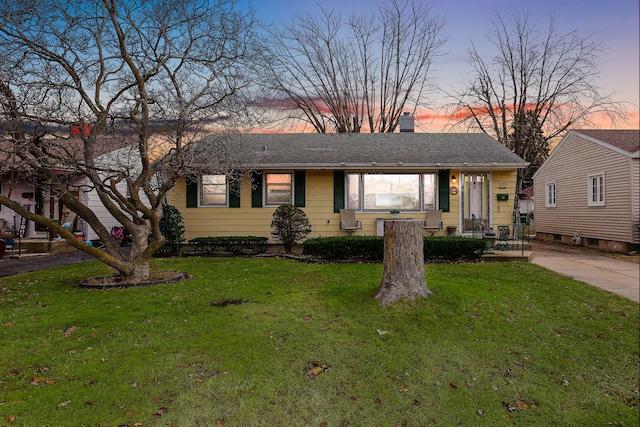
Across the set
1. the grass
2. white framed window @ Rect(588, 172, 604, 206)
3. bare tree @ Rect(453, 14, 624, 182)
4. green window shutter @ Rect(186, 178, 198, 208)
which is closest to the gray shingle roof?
green window shutter @ Rect(186, 178, 198, 208)

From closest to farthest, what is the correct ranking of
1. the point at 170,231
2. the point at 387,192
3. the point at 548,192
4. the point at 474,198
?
the point at 170,231, the point at 387,192, the point at 474,198, the point at 548,192

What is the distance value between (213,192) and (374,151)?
5246 millimetres

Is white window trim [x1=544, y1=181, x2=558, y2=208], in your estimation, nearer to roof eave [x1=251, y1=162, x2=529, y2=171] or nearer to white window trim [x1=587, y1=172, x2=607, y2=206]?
white window trim [x1=587, y1=172, x2=607, y2=206]

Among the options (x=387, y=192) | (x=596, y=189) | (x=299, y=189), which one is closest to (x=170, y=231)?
(x=299, y=189)

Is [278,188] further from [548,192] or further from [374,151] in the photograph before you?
[548,192]

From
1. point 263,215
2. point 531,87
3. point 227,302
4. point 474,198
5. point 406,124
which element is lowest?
point 227,302

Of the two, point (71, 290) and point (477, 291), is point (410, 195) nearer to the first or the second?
point (477, 291)

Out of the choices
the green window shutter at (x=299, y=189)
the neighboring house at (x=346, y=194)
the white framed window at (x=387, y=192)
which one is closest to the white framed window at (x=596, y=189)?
the neighboring house at (x=346, y=194)

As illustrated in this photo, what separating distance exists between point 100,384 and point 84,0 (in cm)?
679

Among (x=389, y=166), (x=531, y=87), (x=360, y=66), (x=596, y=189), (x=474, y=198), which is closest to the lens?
(x=389, y=166)

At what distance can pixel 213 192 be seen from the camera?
1275 cm

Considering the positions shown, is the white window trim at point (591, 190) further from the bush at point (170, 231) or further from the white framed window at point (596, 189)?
the bush at point (170, 231)

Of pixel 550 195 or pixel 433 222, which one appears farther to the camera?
pixel 550 195

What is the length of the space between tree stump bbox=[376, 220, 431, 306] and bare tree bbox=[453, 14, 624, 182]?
22772 millimetres
